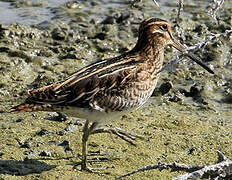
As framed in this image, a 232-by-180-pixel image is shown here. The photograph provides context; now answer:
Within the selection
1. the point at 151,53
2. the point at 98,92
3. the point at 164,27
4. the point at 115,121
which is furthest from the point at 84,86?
the point at 115,121

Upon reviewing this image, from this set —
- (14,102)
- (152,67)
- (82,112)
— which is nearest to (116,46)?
(14,102)

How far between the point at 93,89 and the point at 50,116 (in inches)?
52.9

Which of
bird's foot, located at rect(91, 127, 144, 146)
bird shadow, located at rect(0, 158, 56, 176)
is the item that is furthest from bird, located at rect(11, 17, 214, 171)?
bird shadow, located at rect(0, 158, 56, 176)

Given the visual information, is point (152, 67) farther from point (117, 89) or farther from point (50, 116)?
point (50, 116)

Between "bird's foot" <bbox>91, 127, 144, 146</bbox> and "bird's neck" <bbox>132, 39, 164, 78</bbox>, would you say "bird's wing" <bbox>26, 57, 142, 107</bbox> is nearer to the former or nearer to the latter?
"bird's neck" <bbox>132, 39, 164, 78</bbox>

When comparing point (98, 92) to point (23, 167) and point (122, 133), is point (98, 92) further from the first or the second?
point (23, 167)

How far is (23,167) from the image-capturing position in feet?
16.4

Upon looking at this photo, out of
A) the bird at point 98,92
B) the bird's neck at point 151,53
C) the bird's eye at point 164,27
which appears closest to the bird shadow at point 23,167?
the bird at point 98,92

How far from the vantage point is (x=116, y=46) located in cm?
814

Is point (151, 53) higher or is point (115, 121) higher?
point (151, 53)

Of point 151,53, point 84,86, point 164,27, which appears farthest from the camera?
point 164,27

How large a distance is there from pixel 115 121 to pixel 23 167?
5.01 feet

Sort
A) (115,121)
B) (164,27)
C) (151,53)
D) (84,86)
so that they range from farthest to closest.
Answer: (115,121), (164,27), (151,53), (84,86)

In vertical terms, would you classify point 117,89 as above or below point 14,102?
above
